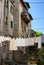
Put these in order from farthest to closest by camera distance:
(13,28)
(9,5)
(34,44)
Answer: (13,28), (9,5), (34,44)

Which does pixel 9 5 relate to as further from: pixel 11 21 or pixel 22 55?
pixel 22 55

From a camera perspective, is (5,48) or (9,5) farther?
(9,5)

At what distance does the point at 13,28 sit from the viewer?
1367 inches

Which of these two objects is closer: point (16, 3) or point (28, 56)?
point (28, 56)

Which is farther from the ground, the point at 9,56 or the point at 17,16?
the point at 17,16

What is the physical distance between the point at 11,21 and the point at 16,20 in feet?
6.81

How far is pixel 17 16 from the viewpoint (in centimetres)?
3562

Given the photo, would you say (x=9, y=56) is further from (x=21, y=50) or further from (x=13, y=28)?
(x=13, y=28)

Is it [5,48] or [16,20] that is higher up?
[16,20]

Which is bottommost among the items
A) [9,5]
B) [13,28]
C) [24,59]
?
[24,59]

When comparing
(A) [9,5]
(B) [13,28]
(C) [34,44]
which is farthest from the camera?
(B) [13,28]

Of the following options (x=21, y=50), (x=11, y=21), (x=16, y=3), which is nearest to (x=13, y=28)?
(x=11, y=21)

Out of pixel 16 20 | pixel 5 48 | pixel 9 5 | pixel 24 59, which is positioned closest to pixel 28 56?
pixel 24 59

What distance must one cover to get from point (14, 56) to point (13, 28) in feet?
35.0
